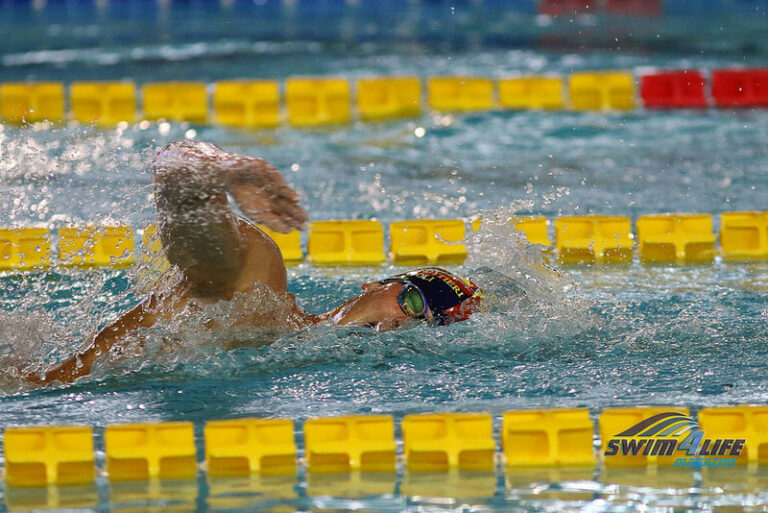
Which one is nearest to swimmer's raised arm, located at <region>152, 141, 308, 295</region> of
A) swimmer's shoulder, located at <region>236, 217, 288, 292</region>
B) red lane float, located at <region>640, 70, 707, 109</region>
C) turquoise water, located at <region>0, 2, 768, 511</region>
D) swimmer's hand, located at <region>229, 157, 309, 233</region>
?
swimmer's hand, located at <region>229, 157, 309, 233</region>

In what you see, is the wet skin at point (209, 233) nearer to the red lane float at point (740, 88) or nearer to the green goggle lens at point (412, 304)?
the green goggle lens at point (412, 304)

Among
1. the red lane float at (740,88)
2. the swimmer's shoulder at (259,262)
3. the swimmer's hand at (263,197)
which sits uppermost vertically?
the red lane float at (740,88)

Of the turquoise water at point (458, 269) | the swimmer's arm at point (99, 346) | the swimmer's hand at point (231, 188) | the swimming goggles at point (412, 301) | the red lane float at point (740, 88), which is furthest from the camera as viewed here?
the red lane float at point (740, 88)

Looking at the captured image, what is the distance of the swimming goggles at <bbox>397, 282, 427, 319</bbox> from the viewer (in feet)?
9.32

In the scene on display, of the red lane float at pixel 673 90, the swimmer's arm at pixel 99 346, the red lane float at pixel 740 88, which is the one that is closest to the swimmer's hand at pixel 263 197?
the swimmer's arm at pixel 99 346

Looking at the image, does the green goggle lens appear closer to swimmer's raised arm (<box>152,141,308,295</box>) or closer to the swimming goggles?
the swimming goggles

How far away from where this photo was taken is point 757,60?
22.4 feet

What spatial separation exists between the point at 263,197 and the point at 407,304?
0.56 m

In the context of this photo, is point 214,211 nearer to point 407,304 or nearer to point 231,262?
point 231,262

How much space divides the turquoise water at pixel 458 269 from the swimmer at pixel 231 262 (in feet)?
0.17

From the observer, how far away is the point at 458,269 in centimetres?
377

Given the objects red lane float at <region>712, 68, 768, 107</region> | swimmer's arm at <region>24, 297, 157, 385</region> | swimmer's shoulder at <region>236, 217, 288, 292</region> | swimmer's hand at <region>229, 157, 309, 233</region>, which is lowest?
swimmer's arm at <region>24, 297, 157, 385</region>

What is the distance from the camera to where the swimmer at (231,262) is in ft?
8.07

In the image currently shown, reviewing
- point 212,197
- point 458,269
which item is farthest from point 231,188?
point 458,269
